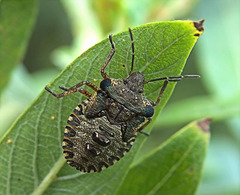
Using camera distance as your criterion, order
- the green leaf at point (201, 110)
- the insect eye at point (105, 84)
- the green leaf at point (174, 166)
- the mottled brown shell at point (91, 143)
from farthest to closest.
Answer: the green leaf at point (201, 110)
the green leaf at point (174, 166)
the insect eye at point (105, 84)
the mottled brown shell at point (91, 143)

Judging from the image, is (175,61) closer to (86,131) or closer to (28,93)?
(86,131)

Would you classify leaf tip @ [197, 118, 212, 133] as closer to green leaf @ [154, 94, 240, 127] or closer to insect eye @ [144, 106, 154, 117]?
insect eye @ [144, 106, 154, 117]

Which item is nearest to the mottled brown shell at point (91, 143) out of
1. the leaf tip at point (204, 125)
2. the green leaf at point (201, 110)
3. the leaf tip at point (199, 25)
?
the leaf tip at point (204, 125)

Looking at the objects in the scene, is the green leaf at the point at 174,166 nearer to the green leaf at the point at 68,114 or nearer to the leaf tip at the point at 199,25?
the green leaf at the point at 68,114

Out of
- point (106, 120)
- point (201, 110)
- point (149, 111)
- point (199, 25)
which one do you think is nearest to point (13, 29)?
point (106, 120)

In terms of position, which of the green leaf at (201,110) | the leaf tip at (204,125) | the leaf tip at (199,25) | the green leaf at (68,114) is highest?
the green leaf at (201,110)

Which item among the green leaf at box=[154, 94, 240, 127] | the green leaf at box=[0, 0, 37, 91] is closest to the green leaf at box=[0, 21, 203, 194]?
the green leaf at box=[0, 0, 37, 91]

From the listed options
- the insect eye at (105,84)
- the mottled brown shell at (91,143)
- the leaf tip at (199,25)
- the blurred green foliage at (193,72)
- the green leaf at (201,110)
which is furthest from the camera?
the green leaf at (201,110)
